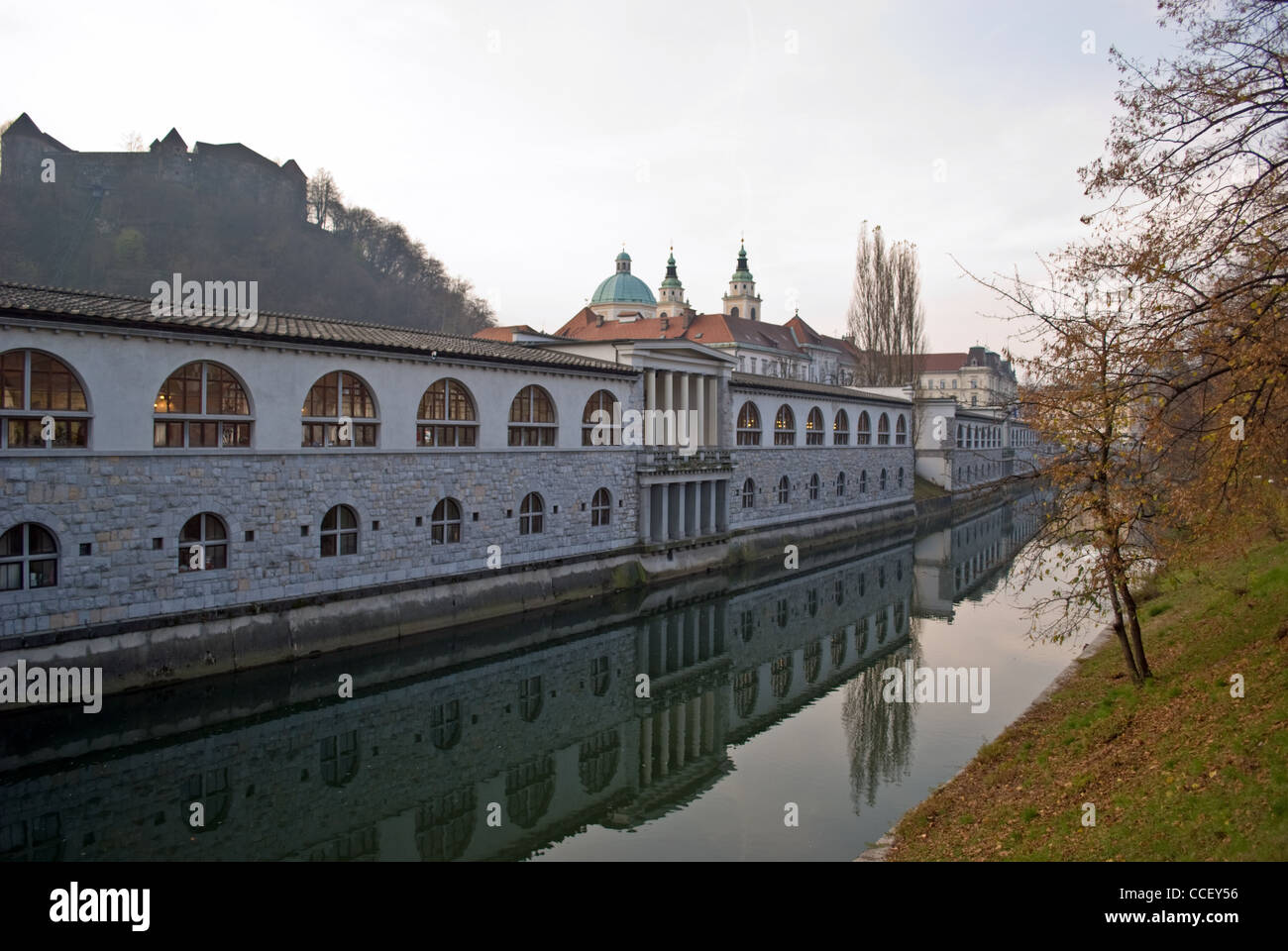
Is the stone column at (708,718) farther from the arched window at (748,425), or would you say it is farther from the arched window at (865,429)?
the arched window at (865,429)

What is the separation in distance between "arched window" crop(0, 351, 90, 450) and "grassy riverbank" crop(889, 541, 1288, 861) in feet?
56.1

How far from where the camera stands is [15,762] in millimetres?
14961

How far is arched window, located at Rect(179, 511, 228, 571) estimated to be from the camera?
19656 mm

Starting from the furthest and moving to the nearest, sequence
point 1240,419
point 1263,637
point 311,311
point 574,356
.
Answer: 1. point 311,311
2. point 574,356
3. point 1263,637
4. point 1240,419

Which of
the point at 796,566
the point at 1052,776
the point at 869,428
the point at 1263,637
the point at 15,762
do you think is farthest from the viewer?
the point at 869,428

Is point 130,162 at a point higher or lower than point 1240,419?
higher

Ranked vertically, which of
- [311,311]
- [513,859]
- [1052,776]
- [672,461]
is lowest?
[513,859]

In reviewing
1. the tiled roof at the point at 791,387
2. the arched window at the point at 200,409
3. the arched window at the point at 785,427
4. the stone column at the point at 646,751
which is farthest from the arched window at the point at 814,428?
the arched window at the point at 200,409

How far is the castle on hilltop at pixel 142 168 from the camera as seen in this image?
73.1m

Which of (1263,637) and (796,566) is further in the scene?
(796,566)

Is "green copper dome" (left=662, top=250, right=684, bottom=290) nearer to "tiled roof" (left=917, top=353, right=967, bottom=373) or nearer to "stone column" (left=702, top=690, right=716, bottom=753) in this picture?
"tiled roof" (left=917, top=353, right=967, bottom=373)

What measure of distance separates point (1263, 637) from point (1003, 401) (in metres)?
5.56

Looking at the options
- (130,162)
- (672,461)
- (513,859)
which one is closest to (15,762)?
(513,859)

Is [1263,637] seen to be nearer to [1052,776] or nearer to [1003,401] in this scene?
[1052,776]
